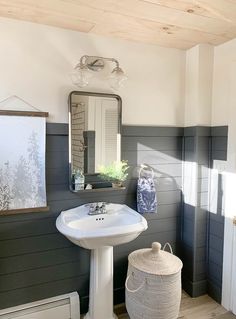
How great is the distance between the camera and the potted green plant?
2025mm

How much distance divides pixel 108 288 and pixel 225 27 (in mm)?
2100

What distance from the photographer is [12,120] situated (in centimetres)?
173

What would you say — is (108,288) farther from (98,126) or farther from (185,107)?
(185,107)

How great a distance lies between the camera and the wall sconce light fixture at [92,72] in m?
1.88

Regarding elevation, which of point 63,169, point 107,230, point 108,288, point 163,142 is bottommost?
point 108,288

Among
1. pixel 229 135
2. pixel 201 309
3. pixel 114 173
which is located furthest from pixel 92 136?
pixel 201 309

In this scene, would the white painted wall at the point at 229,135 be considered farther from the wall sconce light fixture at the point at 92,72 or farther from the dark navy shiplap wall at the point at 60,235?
the wall sconce light fixture at the point at 92,72

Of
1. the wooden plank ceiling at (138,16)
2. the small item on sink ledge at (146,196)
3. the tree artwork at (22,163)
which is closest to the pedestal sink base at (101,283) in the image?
the small item on sink ledge at (146,196)

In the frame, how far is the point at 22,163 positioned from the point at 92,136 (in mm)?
560

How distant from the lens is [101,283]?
6.10 ft

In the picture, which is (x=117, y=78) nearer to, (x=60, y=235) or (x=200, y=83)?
(x=200, y=83)

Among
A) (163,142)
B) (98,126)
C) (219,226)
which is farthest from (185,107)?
(219,226)

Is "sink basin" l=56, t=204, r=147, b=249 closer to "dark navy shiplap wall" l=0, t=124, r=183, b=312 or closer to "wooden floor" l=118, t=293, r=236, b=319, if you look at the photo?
"dark navy shiplap wall" l=0, t=124, r=183, b=312

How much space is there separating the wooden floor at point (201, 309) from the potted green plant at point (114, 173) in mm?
1096
